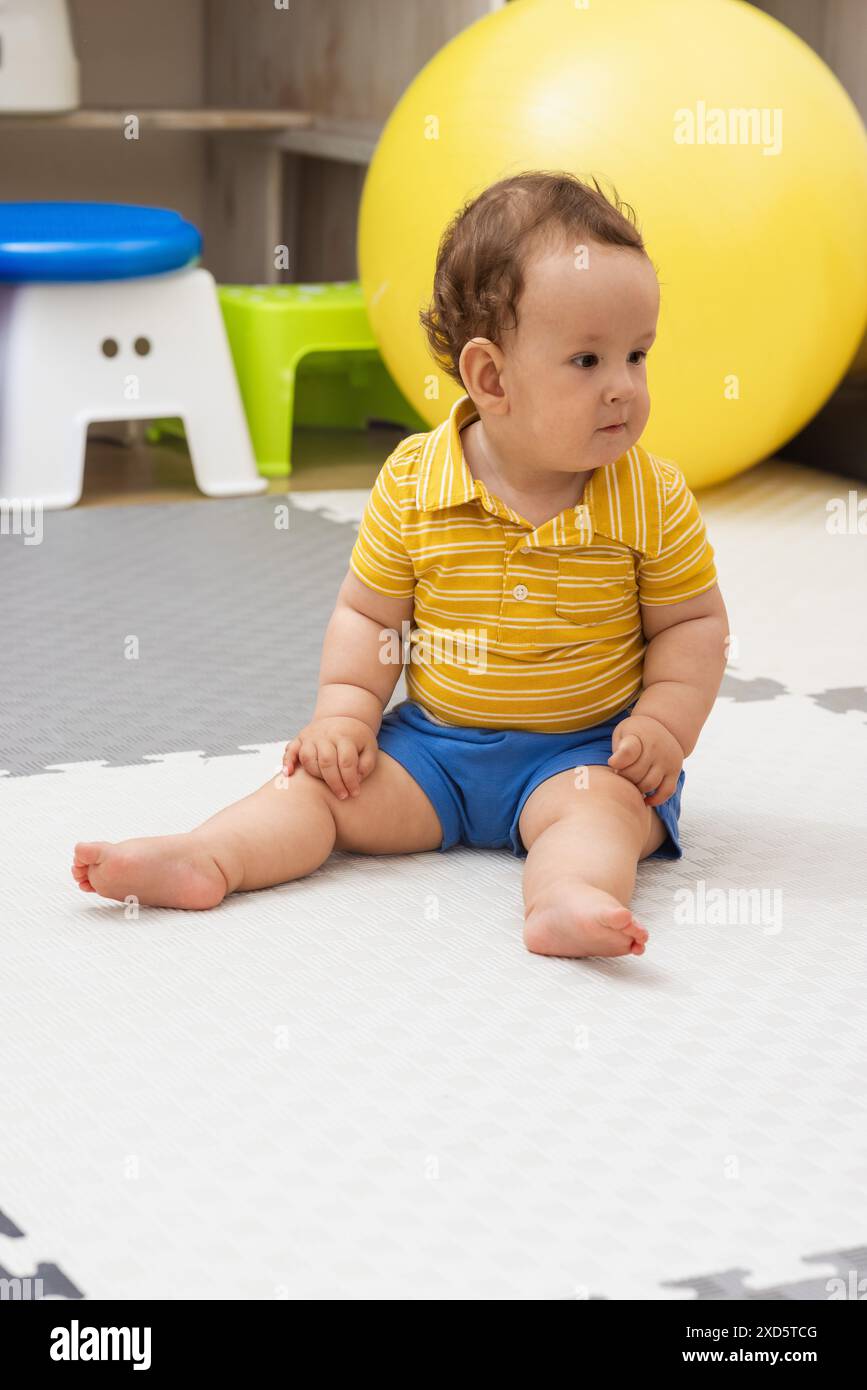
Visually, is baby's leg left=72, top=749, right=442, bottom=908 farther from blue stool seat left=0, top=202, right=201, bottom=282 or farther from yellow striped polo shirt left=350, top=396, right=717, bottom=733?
blue stool seat left=0, top=202, right=201, bottom=282

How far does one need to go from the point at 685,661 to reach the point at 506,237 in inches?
10.5

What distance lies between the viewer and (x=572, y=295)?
0.98 meters

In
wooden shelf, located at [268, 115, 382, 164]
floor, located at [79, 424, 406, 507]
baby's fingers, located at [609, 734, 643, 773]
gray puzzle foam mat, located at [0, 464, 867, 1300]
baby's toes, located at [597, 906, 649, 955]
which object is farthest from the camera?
wooden shelf, located at [268, 115, 382, 164]

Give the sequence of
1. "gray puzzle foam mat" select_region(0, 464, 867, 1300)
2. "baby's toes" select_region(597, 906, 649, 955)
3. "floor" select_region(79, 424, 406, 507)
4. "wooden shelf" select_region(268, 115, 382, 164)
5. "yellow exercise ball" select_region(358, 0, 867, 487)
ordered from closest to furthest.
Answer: "gray puzzle foam mat" select_region(0, 464, 867, 1300) < "baby's toes" select_region(597, 906, 649, 955) < "yellow exercise ball" select_region(358, 0, 867, 487) < "floor" select_region(79, 424, 406, 507) < "wooden shelf" select_region(268, 115, 382, 164)

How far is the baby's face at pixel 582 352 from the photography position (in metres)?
0.98

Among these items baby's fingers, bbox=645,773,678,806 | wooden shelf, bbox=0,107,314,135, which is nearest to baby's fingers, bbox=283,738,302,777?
baby's fingers, bbox=645,773,678,806

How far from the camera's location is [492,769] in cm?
107

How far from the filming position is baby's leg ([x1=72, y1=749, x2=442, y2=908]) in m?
0.98

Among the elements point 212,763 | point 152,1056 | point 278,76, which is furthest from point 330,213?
point 152,1056

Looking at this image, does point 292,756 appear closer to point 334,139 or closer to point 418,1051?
point 418,1051

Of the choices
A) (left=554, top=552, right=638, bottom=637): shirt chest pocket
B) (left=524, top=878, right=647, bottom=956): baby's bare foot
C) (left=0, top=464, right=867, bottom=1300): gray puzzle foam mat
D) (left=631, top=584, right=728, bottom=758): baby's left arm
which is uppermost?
(left=554, top=552, right=638, bottom=637): shirt chest pocket

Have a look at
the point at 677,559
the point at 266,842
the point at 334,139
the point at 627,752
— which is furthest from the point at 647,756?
the point at 334,139

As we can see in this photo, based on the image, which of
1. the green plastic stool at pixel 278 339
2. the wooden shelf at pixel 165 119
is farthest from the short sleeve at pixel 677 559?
the wooden shelf at pixel 165 119

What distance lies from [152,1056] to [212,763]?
0.41 meters
